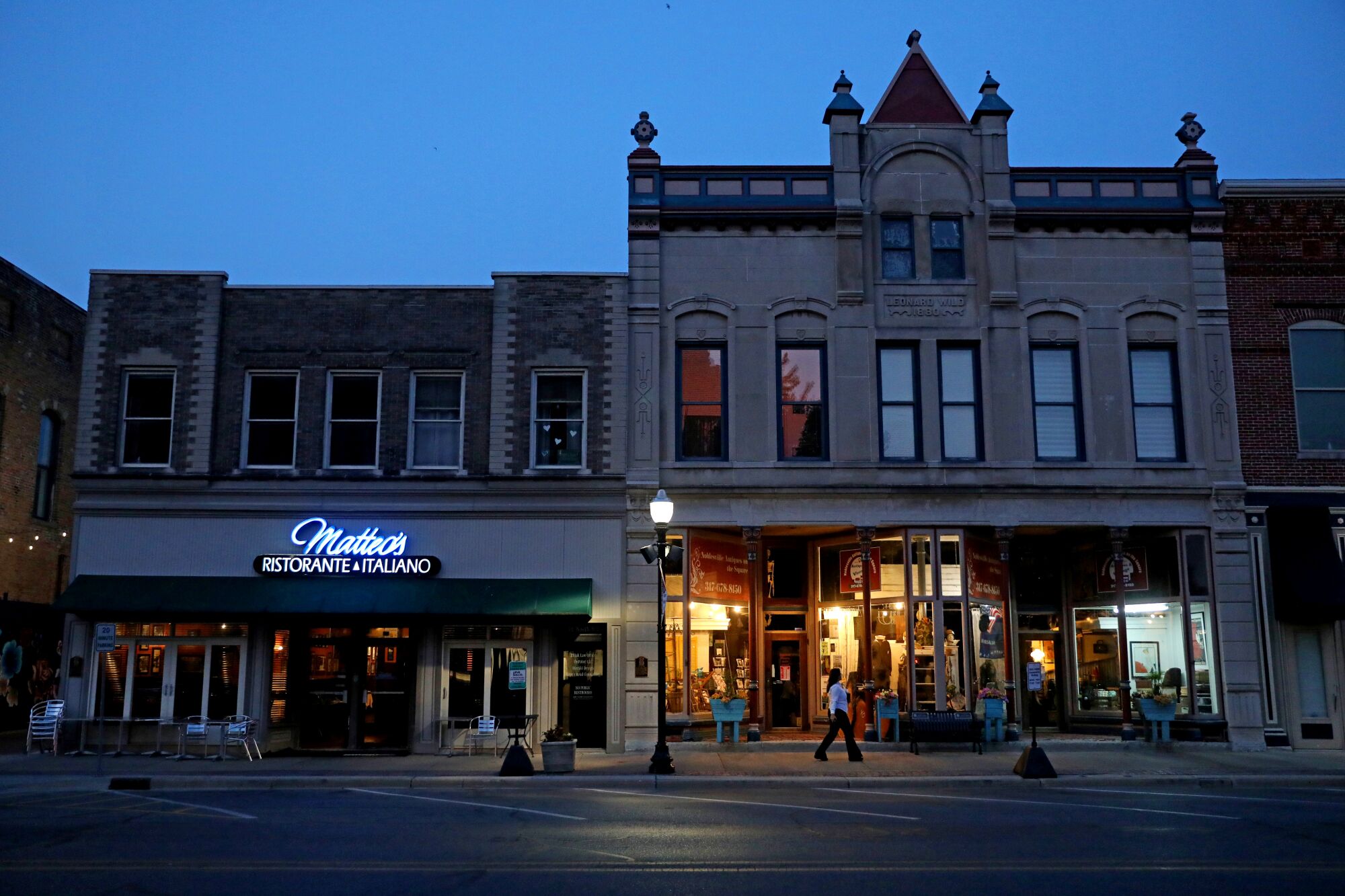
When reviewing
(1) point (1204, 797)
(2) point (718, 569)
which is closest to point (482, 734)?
(2) point (718, 569)

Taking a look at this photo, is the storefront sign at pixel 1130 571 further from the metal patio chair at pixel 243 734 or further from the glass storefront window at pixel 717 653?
the metal patio chair at pixel 243 734

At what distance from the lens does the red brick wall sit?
23859 mm

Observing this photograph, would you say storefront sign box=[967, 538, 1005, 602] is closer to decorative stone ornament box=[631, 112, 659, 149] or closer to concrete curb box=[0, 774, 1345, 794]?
concrete curb box=[0, 774, 1345, 794]

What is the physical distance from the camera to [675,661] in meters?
23.4

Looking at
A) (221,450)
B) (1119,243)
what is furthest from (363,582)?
(1119,243)

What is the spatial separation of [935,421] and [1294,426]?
7519 mm

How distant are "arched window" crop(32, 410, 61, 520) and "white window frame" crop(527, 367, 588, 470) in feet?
51.8

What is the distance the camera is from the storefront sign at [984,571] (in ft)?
77.0

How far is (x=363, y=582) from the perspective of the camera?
75.4ft

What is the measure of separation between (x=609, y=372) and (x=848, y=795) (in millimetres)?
10624

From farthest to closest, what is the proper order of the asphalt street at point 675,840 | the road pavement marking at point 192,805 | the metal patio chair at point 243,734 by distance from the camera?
the metal patio chair at point 243,734, the road pavement marking at point 192,805, the asphalt street at point 675,840

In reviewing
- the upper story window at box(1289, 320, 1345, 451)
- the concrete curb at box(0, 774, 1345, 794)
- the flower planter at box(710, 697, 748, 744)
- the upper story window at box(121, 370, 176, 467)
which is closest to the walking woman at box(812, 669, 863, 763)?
the concrete curb at box(0, 774, 1345, 794)

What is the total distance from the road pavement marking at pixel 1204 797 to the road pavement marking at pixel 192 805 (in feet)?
38.6

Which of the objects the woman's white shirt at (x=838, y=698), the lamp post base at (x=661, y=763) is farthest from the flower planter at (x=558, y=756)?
the woman's white shirt at (x=838, y=698)
